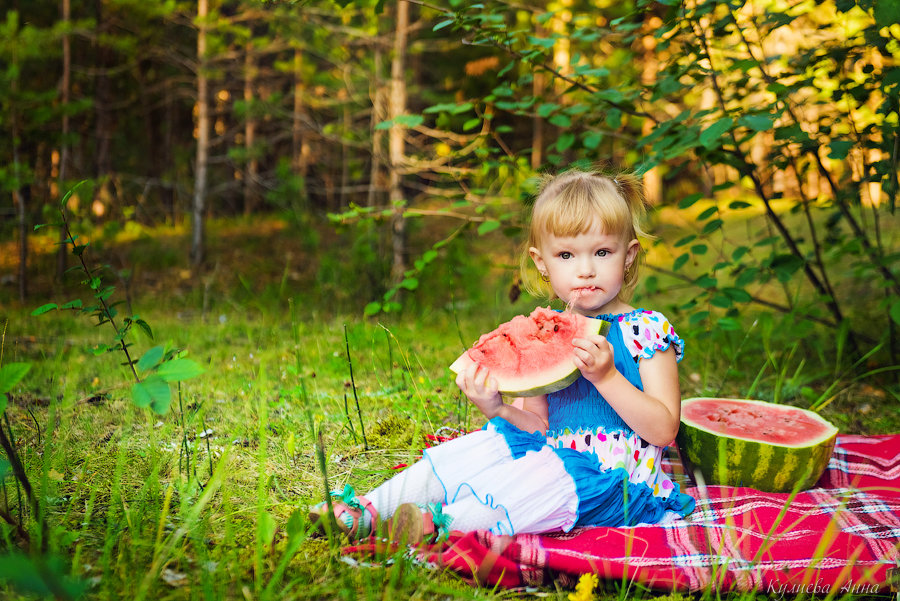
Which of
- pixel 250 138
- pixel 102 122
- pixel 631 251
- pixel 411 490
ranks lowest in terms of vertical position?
pixel 411 490

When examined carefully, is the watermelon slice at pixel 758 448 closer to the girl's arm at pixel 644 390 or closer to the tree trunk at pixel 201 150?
the girl's arm at pixel 644 390

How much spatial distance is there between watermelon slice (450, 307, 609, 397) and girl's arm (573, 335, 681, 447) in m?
0.07

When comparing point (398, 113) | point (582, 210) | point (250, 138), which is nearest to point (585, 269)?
point (582, 210)

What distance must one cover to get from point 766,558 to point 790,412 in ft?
3.31

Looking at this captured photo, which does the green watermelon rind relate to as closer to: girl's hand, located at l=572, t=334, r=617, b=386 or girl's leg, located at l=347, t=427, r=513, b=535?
girl's hand, located at l=572, t=334, r=617, b=386

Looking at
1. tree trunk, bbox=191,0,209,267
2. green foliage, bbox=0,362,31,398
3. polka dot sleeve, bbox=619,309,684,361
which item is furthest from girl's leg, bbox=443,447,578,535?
tree trunk, bbox=191,0,209,267

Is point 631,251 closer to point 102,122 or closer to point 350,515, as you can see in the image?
point 350,515

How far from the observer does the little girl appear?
6.62 ft

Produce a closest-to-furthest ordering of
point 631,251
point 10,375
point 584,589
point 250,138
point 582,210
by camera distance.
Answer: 1. point 10,375
2. point 584,589
3. point 582,210
4. point 631,251
5. point 250,138

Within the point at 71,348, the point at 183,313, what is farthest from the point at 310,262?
the point at 71,348

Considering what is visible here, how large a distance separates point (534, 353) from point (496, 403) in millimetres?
210

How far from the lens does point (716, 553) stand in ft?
6.42

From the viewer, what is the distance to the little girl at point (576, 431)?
202cm

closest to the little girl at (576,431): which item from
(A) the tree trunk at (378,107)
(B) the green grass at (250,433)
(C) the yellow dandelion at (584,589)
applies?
(B) the green grass at (250,433)
